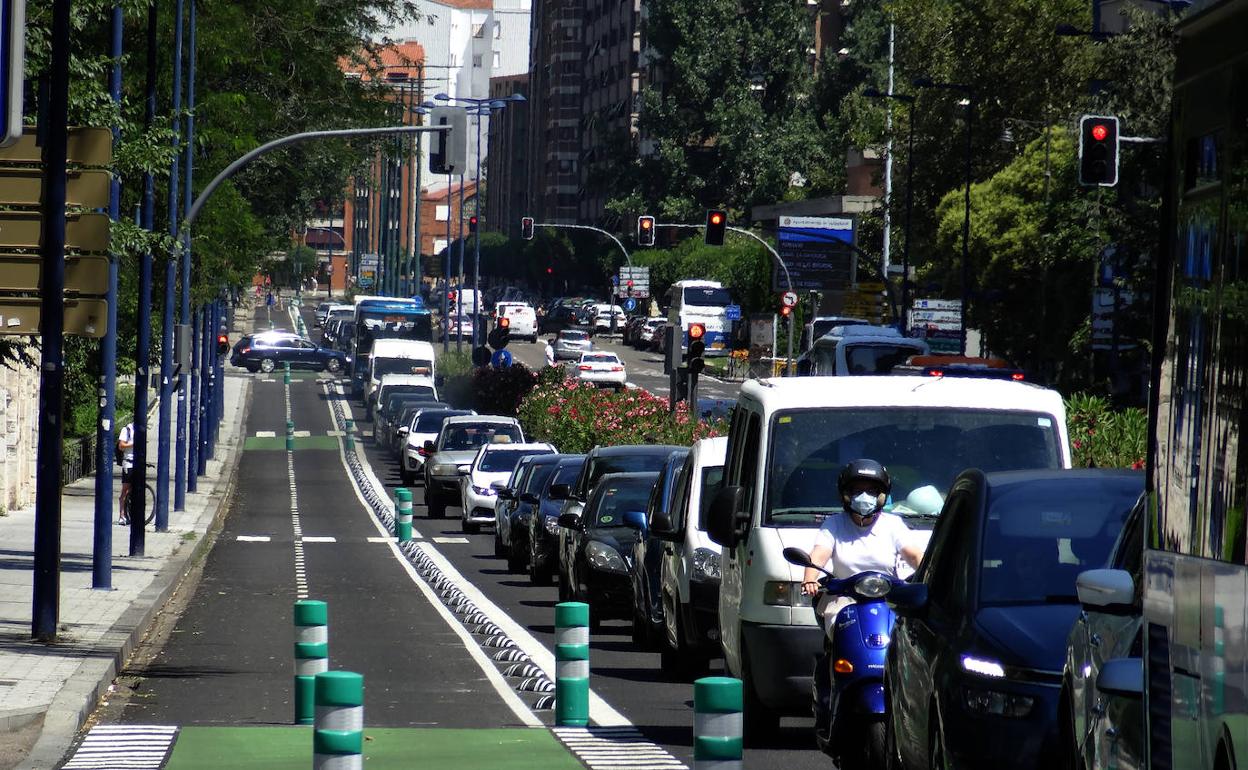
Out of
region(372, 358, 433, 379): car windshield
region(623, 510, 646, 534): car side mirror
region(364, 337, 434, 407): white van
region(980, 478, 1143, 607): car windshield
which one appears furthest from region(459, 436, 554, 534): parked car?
region(372, 358, 433, 379): car windshield

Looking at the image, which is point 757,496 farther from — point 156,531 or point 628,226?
point 628,226

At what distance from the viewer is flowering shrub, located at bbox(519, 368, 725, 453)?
1551 inches

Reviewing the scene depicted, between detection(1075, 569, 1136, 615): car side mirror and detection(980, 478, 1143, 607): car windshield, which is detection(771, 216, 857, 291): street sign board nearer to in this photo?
detection(980, 478, 1143, 607): car windshield

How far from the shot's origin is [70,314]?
17625mm

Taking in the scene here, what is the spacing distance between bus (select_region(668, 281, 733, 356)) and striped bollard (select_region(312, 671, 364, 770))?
88139 millimetres

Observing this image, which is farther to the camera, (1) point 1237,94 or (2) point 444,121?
(2) point 444,121

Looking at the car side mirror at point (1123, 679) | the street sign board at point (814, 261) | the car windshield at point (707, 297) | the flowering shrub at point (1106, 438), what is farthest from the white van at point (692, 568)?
the car windshield at point (707, 297)

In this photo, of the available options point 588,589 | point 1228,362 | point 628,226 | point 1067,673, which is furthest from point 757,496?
point 628,226

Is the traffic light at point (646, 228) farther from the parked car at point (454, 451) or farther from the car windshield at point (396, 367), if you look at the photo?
the parked car at point (454, 451)

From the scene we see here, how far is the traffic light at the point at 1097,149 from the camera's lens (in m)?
27.3

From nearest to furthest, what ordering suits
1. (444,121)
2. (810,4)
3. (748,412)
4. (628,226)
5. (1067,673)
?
(1067,673) < (748,412) < (444,121) < (810,4) < (628,226)

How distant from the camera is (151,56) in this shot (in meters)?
25.1

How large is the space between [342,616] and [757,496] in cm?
979

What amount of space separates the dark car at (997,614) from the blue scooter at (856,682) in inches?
23.2
